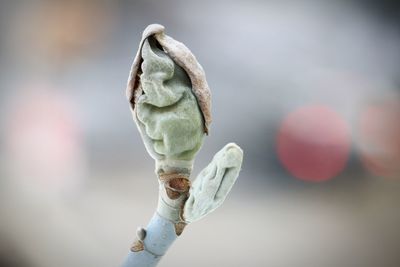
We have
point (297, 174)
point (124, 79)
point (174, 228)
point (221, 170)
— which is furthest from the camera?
point (297, 174)

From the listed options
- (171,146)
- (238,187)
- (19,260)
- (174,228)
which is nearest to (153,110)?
(171,146)

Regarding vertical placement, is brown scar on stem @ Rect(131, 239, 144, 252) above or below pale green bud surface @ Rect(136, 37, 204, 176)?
below

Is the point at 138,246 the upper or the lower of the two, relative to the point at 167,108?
lower

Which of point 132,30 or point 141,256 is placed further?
point 132,30

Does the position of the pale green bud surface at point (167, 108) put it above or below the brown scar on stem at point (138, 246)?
above

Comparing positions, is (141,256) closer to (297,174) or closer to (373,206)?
(297,174)

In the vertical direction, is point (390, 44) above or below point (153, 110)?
above

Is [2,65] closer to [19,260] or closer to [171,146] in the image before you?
[19,260]

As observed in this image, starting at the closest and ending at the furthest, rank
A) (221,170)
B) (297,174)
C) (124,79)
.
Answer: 1. (221,170)
2. (124,79)
3. (297,174)

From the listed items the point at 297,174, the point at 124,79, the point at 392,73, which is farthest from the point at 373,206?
the point at 124,79

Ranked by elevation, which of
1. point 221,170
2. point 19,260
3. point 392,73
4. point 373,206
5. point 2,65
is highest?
point 392,73
